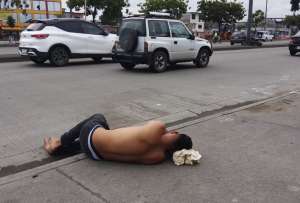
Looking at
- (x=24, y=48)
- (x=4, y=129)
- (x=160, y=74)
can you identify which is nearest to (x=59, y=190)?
(x=4, y=129)

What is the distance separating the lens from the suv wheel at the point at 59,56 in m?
13.4

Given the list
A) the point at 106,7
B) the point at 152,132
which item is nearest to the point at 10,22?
the point at 106,7

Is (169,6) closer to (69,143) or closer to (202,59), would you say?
(202,59)

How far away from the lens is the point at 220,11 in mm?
62375

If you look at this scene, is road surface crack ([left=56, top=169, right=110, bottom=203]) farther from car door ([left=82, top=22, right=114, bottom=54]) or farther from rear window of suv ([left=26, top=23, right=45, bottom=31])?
car door ([left=82, top=22, right=114, bottom=54])

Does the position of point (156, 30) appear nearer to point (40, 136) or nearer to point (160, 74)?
point (160, 74)

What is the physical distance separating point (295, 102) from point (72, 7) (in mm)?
57428

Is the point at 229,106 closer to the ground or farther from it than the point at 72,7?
closer to the ground

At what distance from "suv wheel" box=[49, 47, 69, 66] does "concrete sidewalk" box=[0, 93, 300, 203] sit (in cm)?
911

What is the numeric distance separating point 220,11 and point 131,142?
201 feet

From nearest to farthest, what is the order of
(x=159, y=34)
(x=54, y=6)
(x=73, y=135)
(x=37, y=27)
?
(x=73, y=135)
(x=159, y=34)
(x=37, y=27)
(x=54, y=6)

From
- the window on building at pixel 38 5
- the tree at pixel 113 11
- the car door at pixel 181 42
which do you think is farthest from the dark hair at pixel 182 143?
the tree at pixel 113 11

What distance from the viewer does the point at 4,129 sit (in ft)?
18.9

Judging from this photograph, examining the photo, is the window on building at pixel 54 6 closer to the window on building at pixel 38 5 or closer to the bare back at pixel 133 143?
the window on building at pixel 38 5
